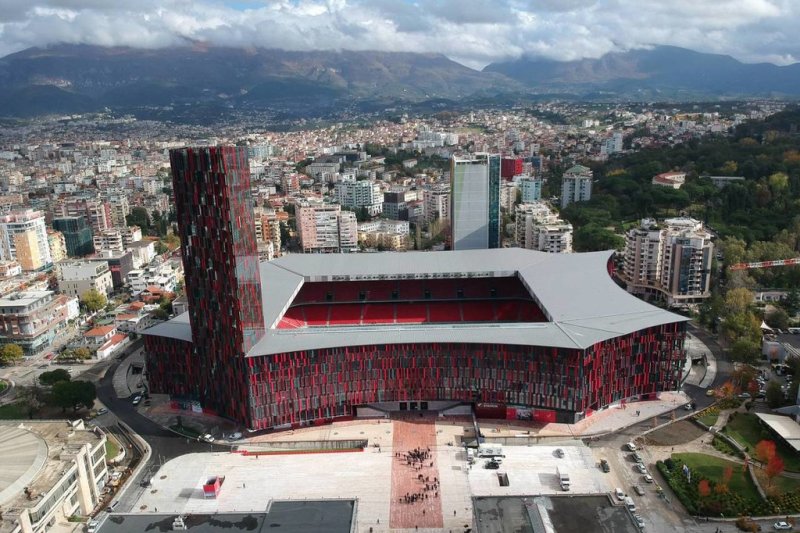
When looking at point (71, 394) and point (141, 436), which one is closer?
point (141, 436)

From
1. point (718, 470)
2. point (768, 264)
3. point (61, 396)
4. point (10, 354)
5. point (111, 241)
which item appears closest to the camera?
point (718, 470)

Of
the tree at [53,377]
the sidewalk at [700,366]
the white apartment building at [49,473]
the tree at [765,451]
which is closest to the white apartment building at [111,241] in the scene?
the tree at [53,377]

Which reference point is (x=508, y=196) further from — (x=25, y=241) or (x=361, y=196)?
(x=25, y=241)

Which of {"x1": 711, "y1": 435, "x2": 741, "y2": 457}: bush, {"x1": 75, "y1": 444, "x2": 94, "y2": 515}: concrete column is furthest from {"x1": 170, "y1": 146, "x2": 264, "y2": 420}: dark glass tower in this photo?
{"x1": 711, "y1": 435, "x2": 741, "y2": 457}: bush

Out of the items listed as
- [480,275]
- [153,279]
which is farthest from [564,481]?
[153,279]

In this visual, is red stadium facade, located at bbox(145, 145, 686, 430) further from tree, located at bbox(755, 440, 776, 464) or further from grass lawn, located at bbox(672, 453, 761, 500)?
tree, located at bbox(755, 440, 776, 464)

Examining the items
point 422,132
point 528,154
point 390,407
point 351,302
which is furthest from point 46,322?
point 422,132
